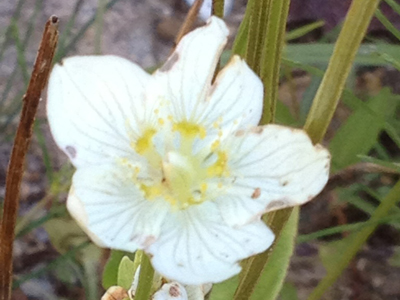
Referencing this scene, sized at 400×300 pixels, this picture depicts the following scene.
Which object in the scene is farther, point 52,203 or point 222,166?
point 52,203

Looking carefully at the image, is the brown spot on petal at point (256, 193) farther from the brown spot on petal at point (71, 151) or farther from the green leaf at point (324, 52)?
the green leaf at point (324, 52)

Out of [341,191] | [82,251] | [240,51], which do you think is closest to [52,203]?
[82,251]

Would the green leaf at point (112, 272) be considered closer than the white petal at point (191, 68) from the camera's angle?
No

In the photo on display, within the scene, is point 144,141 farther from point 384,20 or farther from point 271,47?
point 384,20

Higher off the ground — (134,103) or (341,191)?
(134,103)

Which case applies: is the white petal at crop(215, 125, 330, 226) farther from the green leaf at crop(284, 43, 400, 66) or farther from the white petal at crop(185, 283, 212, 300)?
the green leaf at crop(284, 43, 400, 66)

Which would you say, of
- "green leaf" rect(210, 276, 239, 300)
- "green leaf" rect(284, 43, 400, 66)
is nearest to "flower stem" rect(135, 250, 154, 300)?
"green leaf" rect(210, 276, 239, 300)

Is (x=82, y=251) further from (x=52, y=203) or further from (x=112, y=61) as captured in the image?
(x=112, y=61)

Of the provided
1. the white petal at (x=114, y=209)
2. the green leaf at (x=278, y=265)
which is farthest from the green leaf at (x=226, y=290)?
the white petal at (x=114, y=209)
